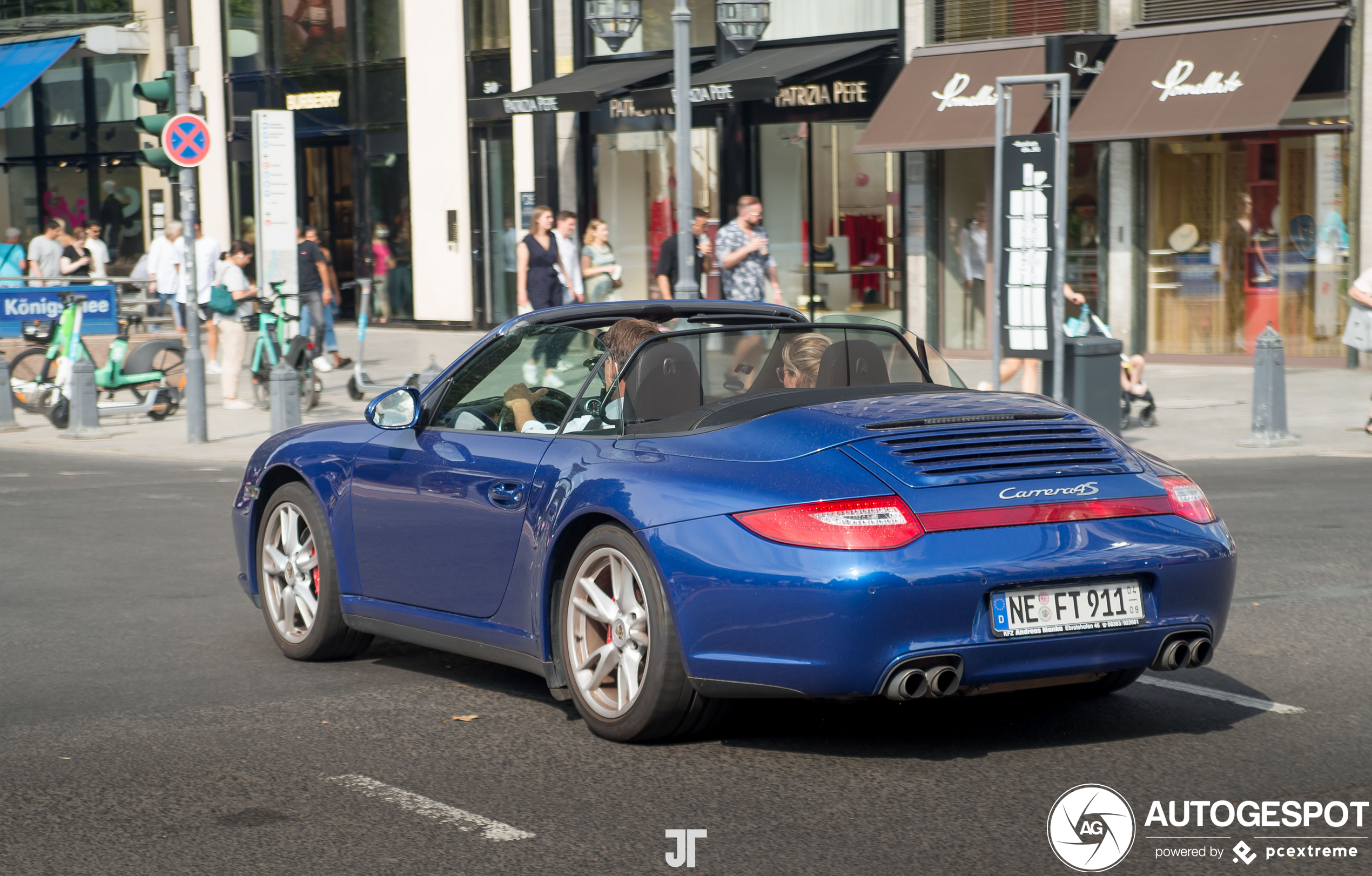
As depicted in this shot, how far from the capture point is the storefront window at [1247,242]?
20.1 metres

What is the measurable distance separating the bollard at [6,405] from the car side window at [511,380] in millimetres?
13084

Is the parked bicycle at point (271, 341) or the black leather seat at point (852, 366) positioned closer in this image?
the black leather seat at point (852, 366)

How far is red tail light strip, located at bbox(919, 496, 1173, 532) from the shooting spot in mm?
4734

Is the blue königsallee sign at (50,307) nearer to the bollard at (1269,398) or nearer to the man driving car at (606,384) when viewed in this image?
the bollard at (1269,398)

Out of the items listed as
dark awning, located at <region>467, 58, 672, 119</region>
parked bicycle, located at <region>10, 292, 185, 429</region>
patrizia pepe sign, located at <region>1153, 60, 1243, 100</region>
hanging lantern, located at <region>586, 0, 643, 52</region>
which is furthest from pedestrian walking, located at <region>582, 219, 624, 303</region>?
patrizia pepe sign, located at <region>1153, 60, 1243, 100</region>

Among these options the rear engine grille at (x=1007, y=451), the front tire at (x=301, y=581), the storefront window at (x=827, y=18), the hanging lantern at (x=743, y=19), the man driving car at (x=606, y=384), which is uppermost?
the storefront window at (x=827, y=18)

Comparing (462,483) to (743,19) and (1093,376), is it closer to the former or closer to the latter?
(1093,376)

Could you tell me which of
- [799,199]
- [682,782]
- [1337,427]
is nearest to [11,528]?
[682,782]

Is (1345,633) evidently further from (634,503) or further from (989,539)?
(634,503)

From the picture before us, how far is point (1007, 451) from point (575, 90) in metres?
21.1

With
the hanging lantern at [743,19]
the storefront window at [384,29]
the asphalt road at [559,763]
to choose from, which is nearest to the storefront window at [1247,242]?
the hanging lantern at [743,19]

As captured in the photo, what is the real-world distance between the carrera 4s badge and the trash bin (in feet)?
29.3

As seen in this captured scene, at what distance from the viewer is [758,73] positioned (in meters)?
23.5

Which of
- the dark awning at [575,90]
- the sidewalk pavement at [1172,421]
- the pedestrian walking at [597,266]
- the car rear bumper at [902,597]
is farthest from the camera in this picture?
the dark awning at [575,90]
